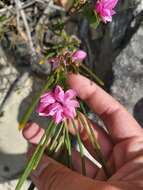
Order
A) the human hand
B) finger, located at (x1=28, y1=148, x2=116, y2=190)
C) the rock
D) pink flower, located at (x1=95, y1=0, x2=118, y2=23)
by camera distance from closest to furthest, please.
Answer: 1. finger, located at (x1=28, y1=148, x2=116, y2=190)
2. the human hand
3. pink flower, located at (x1=95, y1=0, x2=118, y2=23)
4. the rock

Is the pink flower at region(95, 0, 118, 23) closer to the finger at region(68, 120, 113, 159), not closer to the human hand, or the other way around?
the human hand

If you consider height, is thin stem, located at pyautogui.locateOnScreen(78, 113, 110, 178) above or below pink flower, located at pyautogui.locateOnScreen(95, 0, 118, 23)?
below

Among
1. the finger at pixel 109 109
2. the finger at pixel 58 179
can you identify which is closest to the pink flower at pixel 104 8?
the finger at pixel 109 109

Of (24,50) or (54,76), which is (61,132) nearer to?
(54,76)

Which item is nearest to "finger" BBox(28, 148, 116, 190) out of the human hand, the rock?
the human hand

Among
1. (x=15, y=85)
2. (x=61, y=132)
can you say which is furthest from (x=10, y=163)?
(x=61, y=132)

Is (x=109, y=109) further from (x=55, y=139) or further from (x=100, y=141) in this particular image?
(x=55, y=139)
